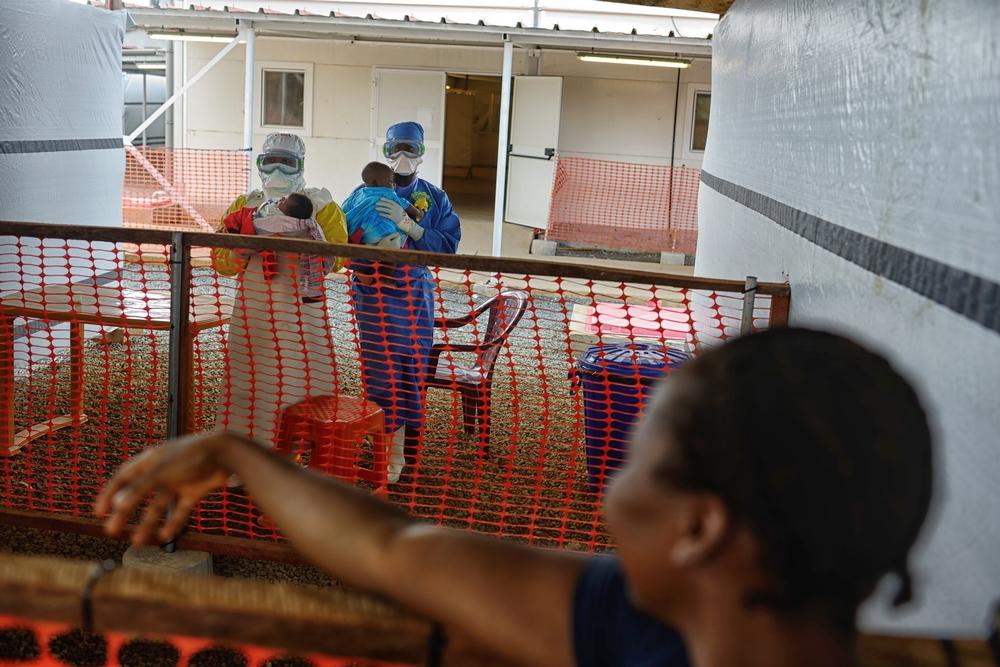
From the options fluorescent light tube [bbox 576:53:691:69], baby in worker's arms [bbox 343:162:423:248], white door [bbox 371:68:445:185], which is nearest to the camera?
baby in worker's arms [bbox 343:162:423:248]

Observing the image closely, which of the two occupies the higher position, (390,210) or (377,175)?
(377,175)

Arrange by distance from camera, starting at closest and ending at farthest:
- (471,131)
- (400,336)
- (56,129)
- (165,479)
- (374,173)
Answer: (165,479), (400,336), (374,173), (56,129), (471,131)

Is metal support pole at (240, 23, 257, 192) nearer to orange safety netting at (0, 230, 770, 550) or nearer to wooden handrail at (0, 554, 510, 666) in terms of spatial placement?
orange safety netting at (0, 230, 770, 550)

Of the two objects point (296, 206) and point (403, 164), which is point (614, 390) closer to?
point (296, 206)

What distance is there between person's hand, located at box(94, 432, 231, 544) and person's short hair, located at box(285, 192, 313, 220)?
3.38m

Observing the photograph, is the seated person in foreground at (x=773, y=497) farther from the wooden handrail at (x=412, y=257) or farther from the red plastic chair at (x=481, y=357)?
the red plastic chair at (x=481, y=357)

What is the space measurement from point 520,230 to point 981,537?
13.5 meters

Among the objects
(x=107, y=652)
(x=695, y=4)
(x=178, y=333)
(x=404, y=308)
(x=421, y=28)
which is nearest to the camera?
(x=107, y=652)

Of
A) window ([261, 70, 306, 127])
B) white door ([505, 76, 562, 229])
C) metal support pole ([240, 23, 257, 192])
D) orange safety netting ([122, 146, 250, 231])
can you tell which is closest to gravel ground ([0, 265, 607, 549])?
metal support pole ([240, 23, 257, 192])

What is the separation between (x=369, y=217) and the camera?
5.20 metres

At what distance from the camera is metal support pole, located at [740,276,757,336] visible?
134 inches

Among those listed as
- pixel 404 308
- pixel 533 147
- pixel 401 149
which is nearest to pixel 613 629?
→ pixel 404 308

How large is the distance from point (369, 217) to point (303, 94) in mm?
10644

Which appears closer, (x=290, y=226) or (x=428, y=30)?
(x=290, y=226)
